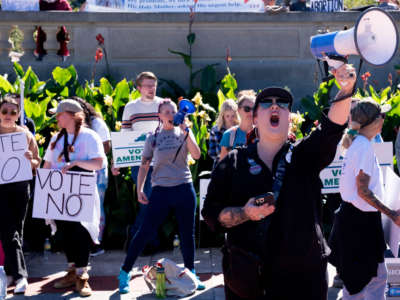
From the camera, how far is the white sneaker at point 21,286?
6313 mm

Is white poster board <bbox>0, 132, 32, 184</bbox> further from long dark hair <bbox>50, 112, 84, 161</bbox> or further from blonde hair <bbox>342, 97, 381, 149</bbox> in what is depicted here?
blonde hair <bbox>342, 97, 381, 149</bbox>

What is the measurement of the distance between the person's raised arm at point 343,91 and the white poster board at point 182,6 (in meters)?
8.49

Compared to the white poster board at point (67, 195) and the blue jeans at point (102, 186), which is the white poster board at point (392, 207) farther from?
the blue jeans at point (102, 186)

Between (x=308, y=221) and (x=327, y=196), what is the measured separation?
4.16 meters

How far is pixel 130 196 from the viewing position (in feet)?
26.0

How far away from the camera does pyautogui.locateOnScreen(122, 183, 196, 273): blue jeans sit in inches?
245

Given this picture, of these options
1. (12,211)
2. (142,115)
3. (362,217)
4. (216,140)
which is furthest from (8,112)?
(362,217)

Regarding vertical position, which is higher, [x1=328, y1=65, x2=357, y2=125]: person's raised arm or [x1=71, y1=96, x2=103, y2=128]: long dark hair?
[x1=328, y1=65, x2=357, y2=125]: person's raised arm

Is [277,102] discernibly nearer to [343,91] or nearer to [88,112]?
[343,91]

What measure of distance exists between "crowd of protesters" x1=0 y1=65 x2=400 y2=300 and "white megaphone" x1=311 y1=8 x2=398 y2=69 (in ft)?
0.33

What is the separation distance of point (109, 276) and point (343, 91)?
4244 mm

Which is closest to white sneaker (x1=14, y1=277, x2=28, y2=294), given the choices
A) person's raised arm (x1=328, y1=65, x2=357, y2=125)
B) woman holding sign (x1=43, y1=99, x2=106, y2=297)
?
woman holding sign (x1=43, y1=99, x2=106, y2=297)

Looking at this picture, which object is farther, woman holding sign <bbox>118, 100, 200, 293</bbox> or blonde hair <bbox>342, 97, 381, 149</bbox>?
woman holding sign <bbox>118, 100, 200, 293</bbox>

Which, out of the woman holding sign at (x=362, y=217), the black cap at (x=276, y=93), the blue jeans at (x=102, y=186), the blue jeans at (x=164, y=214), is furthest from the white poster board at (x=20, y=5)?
the black cap at (x=276, y=93)
